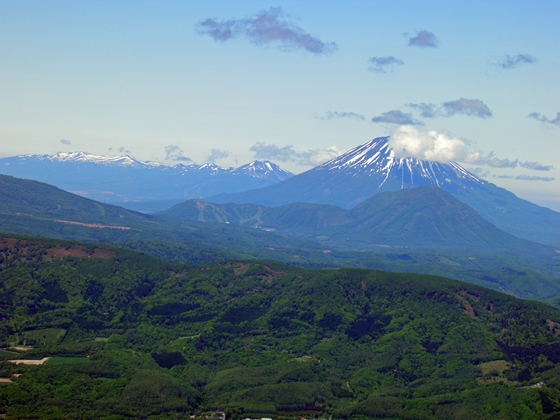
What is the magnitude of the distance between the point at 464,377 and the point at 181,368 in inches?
1537

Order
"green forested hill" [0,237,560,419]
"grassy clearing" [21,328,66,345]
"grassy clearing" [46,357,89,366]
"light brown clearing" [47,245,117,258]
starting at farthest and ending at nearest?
"light brown clearing" [47,245,117,258] < "grassy clearing" [21,328,66,345] < "grassy clearing" [46,357,89,366] < "green forested hill" [0,237,560,419]

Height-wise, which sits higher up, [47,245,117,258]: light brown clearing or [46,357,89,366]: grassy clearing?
[47,245,117,258]: light brown clearing

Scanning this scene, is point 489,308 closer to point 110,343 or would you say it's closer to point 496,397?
point 496,397

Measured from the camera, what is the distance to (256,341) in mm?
108938

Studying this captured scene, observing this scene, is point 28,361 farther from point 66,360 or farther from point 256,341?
point 256,341

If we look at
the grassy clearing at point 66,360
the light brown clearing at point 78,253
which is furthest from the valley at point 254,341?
the light brown clearing at point 78,253

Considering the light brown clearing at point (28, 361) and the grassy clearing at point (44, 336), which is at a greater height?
the grassy clearing at point (44, 336)

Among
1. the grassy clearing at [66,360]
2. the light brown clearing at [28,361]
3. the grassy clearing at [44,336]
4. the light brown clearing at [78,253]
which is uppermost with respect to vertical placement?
the light brown clearing at [78,253]

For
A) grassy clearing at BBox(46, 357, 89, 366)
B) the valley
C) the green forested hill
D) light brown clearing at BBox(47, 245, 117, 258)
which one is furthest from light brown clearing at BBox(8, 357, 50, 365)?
light brown clearing at BBox(47, 245, 117, 258)

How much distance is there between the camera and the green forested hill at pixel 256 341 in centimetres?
8138

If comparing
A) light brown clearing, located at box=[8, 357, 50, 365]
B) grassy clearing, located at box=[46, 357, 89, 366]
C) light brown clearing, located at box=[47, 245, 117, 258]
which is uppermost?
light brown clearing, located at box=[47, 245, 117, 258]

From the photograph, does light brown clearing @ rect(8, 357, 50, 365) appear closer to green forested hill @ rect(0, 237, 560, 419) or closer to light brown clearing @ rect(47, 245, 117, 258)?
green forested hill @ rect(0, 237, 560, 419)

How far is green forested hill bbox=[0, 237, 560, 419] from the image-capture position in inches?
3204

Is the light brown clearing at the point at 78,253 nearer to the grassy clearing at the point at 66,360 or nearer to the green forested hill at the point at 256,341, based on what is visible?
the green forested hill at the point at 256,341
